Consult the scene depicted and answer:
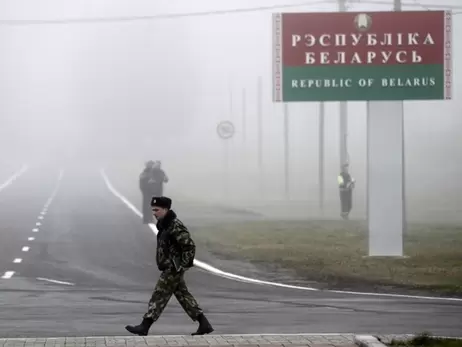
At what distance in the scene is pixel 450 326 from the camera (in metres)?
14.9

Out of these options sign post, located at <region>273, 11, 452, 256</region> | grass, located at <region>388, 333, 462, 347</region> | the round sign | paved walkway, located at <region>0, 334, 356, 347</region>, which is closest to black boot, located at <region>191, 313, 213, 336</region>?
paved walkway, located at <region>0, 334, 356, 347</region>

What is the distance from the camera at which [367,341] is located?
12.3 m

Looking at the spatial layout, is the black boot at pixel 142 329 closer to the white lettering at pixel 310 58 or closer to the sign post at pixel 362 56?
the sign post at pixel 362 56

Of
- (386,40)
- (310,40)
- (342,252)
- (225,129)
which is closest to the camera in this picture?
(310,40)

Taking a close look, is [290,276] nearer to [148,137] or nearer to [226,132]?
[226,132]

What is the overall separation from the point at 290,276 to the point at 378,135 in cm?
398

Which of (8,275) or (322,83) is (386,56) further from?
(8,275)

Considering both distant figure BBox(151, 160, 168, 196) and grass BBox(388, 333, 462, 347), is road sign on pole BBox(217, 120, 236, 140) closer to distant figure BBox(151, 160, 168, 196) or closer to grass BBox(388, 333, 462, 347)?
distant figure BBox(151, 160, 168, 196)

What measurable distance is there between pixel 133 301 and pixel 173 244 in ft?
17.0

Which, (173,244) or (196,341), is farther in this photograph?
(173,244)

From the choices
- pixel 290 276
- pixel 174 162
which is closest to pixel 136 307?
pixel 290 276

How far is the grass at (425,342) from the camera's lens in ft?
39.8

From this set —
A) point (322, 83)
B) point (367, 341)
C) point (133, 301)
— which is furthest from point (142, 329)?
point (322, 83)

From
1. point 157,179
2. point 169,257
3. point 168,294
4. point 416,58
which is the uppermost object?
point 416,58
